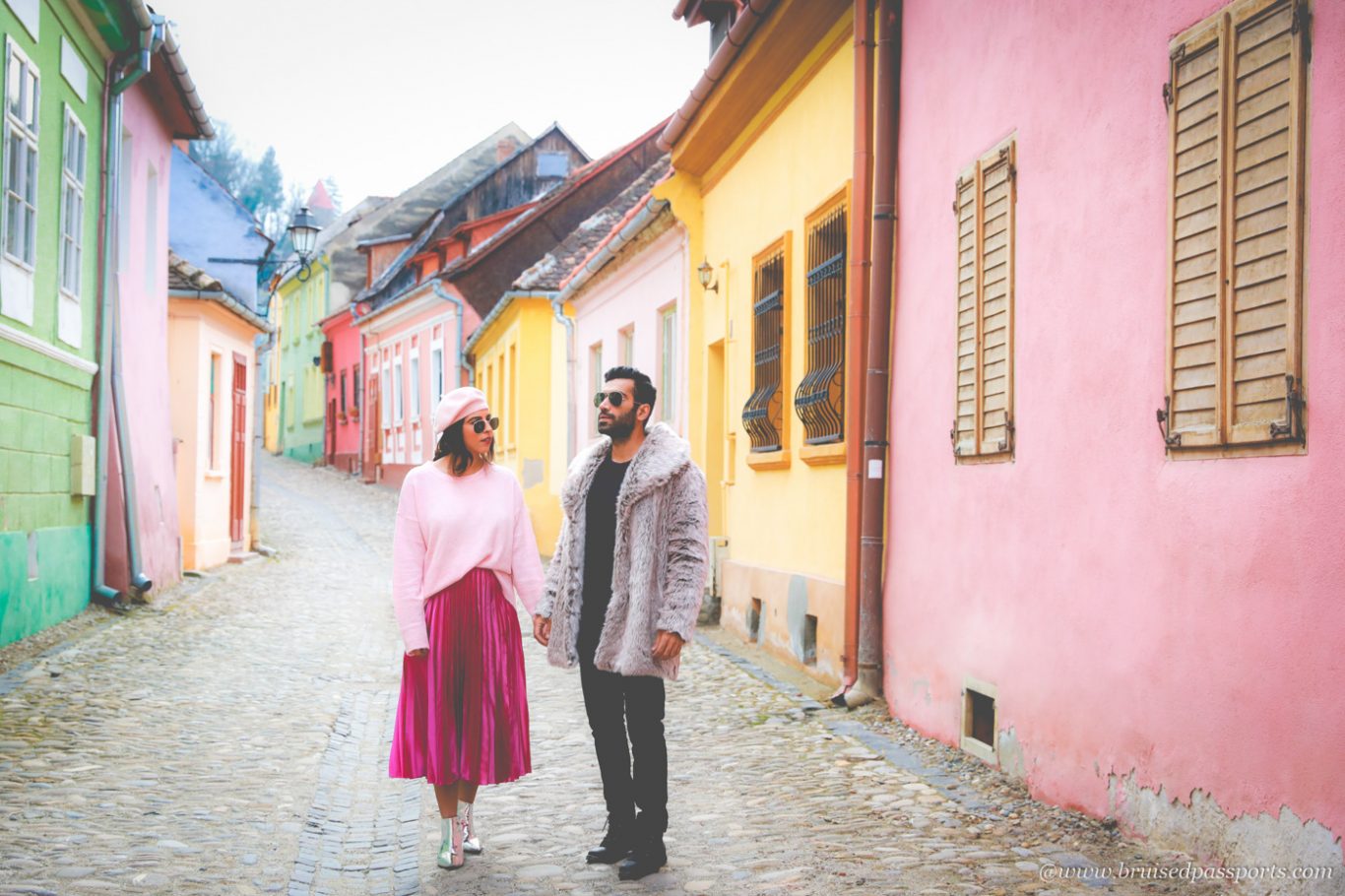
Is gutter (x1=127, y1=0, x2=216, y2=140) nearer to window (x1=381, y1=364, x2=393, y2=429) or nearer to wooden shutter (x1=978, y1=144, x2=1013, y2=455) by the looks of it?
wooden shutter (x1=978, y1=144, x2=1013, y2=455)

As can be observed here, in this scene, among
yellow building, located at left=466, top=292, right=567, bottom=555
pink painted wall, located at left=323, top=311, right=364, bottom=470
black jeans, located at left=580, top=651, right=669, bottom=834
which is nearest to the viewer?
black jeans, located at left=580, top=651, right=669, bottom=834

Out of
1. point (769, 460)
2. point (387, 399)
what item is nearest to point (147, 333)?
point (769, 460)

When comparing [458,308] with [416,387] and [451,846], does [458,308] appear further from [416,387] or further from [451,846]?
[451,846]

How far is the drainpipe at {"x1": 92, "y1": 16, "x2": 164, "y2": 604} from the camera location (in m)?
13.9

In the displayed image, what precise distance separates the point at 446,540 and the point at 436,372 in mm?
31746

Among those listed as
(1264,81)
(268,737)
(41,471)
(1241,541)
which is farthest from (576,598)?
(41,471)

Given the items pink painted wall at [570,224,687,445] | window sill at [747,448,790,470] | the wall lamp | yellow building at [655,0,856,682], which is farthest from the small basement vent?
pink painted wall at [570,224,687,445]

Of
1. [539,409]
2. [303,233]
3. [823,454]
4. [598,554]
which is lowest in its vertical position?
[598,554]

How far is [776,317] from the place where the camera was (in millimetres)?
12000

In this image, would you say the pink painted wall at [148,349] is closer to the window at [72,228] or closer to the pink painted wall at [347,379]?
the window at [72,228]

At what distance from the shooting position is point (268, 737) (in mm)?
8188

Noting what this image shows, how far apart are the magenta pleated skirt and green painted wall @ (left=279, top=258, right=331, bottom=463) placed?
45.6 meters

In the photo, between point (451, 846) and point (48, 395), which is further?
point (48, 395)

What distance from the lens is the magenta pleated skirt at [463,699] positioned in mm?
5500
